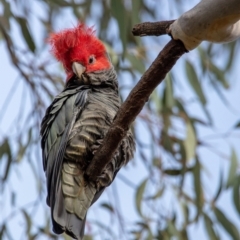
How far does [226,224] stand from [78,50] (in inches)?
45.3

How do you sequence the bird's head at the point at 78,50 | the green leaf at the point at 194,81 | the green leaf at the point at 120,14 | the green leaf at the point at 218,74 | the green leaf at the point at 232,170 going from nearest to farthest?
the green leaf at the point at 120,14
the bird's head at the point at 78,50
the green leaf at the point at 232,170
the green leaf at the point at 194,81
the green leaf at the point at 218,74

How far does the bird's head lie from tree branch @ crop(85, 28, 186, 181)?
2.27ft

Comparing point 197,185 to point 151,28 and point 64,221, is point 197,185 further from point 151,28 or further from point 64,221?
point 151,28

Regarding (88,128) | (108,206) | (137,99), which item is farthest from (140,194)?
(137,99)

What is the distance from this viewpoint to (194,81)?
3.54m

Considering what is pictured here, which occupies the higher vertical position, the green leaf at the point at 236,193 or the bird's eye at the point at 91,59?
the bird's eye at the point at 91,59

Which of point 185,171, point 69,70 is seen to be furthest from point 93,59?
point 185,171

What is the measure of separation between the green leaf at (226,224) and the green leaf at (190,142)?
0.31 metres

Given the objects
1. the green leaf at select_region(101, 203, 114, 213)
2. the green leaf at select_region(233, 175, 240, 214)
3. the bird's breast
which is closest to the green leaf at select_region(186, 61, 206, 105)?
the green leaf at select_region(233, 175, 240, 214)

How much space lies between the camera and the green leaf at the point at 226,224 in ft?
10.9

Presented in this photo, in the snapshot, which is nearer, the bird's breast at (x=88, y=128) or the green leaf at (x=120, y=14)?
the bird's breast at (x=88, y=128)

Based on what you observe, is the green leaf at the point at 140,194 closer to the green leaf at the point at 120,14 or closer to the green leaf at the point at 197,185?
the green leaf at the point at 197,185

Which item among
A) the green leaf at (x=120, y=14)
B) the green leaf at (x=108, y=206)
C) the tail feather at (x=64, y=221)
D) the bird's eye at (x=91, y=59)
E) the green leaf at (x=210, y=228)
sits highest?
the green leaf at (x=120, y=14)

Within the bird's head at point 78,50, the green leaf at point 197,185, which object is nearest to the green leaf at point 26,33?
the bird's head at point 78,50
